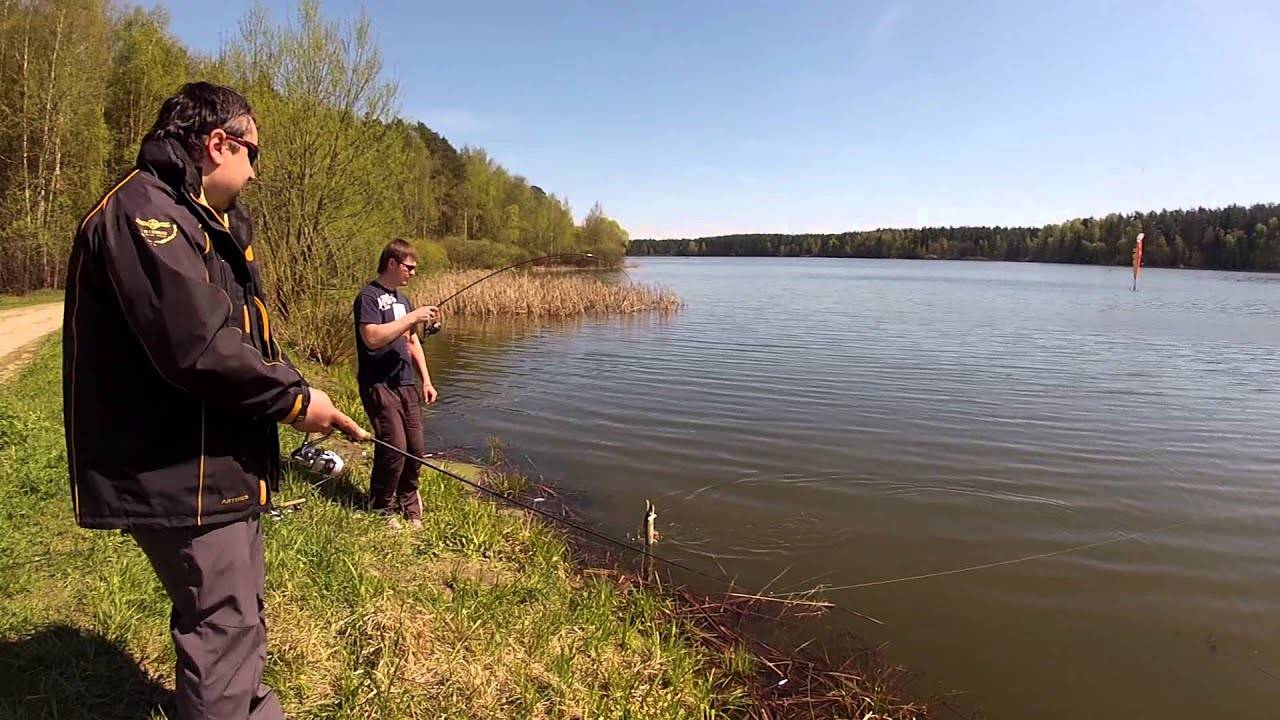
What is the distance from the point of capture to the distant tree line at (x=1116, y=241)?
275 ft

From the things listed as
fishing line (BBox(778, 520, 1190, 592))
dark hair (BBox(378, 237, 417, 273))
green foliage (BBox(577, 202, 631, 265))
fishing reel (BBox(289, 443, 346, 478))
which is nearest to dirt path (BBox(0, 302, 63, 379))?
fishing reel (BBox(289, 443, 346, 478))

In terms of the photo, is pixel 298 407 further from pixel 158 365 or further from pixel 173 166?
pixel 173 166

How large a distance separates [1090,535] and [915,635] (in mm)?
2769

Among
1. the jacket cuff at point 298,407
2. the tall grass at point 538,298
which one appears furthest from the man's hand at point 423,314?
the tall grass at point 538,298

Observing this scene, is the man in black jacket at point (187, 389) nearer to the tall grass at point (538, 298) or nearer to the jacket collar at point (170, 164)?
the jacket collar at point (170, 164)

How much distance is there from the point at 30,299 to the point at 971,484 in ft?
74.4

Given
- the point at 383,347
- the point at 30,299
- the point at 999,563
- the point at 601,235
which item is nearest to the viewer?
the point at 383,347

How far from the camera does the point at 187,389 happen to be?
1949mm

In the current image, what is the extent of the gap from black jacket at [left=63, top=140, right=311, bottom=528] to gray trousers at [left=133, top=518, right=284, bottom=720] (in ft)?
0.31

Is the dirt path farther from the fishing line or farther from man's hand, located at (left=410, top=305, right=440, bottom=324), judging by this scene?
the fishing line

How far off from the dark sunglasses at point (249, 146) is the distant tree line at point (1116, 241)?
105573 millimetres

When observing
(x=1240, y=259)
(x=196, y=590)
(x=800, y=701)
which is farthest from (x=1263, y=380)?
(x=1240, y=259)

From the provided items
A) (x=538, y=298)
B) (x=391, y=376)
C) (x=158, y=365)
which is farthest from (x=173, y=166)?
(x=538, y=298)

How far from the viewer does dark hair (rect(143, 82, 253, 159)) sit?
2141mm
